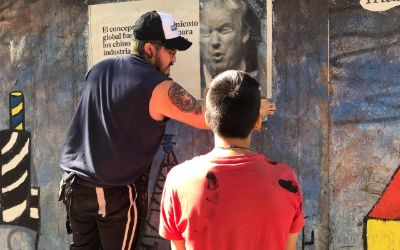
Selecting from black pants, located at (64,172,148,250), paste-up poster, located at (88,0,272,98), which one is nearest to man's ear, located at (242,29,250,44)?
paste-up poster, located at (88,0,272,98)

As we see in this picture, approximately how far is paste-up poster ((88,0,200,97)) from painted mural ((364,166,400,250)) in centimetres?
138

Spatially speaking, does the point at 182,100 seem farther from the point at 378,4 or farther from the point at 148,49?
the point at 378,4

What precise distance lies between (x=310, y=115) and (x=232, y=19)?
83 cm

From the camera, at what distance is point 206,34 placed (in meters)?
3.48

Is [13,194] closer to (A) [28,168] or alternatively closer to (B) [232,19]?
(A) [28,168]

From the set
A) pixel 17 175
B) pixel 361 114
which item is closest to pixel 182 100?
pixel 361 114

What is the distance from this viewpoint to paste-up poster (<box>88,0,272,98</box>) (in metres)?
3.35

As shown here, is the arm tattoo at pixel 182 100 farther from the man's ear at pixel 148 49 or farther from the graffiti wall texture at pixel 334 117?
the graffiti wall texture at pixel 334 117

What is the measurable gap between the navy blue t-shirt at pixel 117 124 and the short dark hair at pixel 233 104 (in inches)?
36.2

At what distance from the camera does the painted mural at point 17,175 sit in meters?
4.01

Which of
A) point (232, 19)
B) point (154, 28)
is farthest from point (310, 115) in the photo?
→ point (154, 28)

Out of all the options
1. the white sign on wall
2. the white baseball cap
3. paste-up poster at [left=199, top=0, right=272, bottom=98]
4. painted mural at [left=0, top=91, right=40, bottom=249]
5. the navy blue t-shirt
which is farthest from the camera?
painted mural at [left=0, top=91, right=40, bottom=249]

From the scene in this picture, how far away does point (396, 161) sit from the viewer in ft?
10.1

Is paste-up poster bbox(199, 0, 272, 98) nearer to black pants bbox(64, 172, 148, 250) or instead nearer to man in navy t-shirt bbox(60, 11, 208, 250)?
Result: man in navy t-shirt bbox(60, 11, 208, 250)
